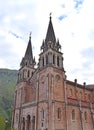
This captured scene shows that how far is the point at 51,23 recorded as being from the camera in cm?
5044

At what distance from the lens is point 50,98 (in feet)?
125

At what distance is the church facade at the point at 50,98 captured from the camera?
125 feet

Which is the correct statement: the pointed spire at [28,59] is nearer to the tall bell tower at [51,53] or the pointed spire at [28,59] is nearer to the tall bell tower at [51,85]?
the tall bell tower at [51,85]

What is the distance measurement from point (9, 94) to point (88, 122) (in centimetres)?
12581

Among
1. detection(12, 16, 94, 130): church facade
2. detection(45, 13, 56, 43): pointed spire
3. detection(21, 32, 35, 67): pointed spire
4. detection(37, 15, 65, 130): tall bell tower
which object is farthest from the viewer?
detection(21, 32, 35, 67): pointed spire

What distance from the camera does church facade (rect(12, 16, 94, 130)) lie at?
38.2 metres

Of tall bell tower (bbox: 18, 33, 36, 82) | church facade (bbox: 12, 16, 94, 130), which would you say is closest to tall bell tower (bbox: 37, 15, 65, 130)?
church facade (bbox: 12, 16, 94, 130)

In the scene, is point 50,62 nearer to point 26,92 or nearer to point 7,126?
point 26,92

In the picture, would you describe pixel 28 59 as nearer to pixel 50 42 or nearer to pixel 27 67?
pixel 27 67

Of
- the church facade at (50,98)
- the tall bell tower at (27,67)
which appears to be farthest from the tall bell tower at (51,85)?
the tall bell tower at (27,67)

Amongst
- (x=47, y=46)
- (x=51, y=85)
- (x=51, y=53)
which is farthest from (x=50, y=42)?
(x=51, y=85)

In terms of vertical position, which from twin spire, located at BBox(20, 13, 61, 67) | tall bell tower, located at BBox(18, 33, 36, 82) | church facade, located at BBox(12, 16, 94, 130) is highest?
twin spire, located at BBox(20, 13, 61, 67)

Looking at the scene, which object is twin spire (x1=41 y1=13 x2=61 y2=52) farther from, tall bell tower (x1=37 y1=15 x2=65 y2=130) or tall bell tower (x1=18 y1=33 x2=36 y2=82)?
tall bell tower (x1=18 y1=33 x2=36 y2=82)

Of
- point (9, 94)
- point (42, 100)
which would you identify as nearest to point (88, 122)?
point (42, 100)
